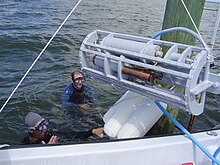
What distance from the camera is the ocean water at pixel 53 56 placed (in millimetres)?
4992

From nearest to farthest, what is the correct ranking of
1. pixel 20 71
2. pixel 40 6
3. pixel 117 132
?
pixel 117 132
pixel 20 71
pixel 40 6

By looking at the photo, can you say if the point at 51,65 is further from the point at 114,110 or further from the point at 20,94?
the point at 114,110

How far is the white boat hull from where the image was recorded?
7.25 ft

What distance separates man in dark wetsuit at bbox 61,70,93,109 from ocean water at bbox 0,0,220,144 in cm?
16

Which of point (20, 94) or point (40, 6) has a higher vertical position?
point (40, 6)

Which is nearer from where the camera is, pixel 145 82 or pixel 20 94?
pixel 145 82

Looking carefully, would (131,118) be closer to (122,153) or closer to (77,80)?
(122,153)

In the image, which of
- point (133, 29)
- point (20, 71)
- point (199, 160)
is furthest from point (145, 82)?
point (133, 29)

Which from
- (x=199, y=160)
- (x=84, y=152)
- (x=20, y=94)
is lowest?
(x=20, y=94)

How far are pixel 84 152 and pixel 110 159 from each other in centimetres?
22

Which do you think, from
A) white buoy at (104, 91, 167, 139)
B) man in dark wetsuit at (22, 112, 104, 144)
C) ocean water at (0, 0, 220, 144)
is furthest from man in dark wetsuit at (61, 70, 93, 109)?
white buoy at (104, 91, 167, 139)

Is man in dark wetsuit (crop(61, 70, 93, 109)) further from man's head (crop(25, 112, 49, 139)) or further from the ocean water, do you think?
man's head (crop(25, 112, 49, 139))

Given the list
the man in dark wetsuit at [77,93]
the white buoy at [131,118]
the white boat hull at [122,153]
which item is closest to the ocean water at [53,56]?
the man in dark wetsuit at [77,93]

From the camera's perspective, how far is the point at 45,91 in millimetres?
5758
